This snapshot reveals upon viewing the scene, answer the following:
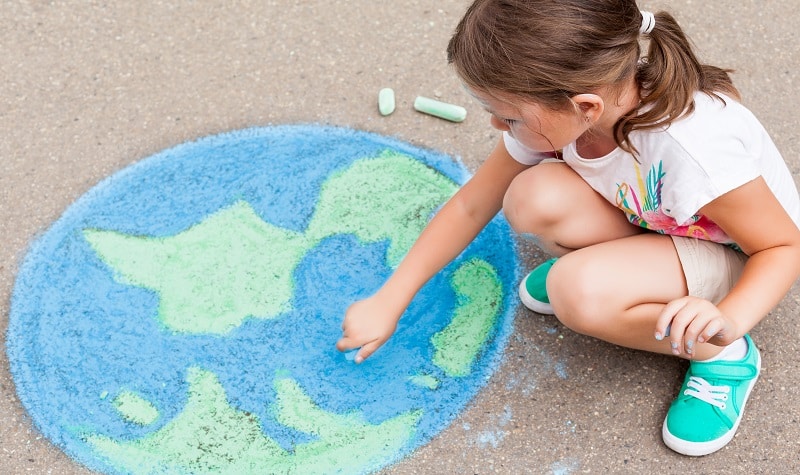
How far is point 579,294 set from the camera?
1482 mm

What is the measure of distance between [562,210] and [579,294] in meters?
0.17

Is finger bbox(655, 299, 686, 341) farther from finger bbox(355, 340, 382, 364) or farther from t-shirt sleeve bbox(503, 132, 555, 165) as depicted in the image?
finger bbox(355, 340, 382, 364)

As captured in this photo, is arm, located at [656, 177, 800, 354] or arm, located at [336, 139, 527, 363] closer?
arm, located at [656, 177, 800, 354]

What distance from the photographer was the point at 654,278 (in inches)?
59.1

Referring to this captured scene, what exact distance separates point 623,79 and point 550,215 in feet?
1.08

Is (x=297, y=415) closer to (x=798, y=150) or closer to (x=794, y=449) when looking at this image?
(x=794, y=449)

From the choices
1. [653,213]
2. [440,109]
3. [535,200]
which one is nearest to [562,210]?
[535,200]

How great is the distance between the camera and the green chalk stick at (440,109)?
2084 millimetres

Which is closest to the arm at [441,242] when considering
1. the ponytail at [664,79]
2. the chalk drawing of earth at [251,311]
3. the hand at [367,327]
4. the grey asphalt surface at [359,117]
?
the hand at [367,327]

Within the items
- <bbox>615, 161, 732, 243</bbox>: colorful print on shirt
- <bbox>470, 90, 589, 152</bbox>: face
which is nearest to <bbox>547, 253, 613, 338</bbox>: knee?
<bbox>615, 161, 732, 243</bbox>: colorful print on shirt

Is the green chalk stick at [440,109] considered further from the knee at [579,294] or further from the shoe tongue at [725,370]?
the shoe tongue at [725,370]

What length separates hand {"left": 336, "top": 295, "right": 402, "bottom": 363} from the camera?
160cm

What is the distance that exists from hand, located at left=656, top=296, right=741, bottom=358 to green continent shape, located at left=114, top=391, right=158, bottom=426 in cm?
93

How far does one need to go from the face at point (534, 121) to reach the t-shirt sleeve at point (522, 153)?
0.21 metres
